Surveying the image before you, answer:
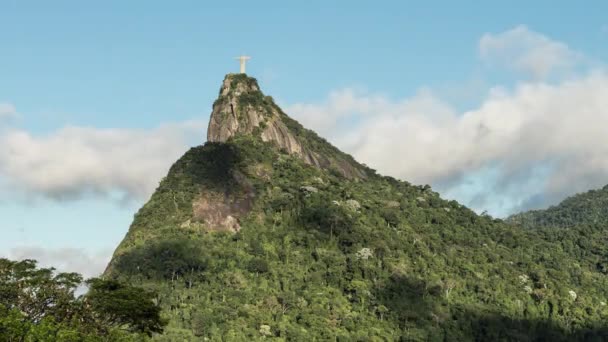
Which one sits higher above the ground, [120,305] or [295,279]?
[295,279]

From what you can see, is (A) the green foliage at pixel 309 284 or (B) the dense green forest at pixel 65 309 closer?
(B) the dense green forest at pixel 65 309

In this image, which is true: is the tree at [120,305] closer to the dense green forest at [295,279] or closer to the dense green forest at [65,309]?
the dense green forest at [65,309]

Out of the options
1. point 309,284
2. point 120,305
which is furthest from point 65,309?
point 309,284

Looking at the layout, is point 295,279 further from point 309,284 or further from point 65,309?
point 65,309

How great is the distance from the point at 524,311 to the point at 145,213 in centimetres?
9570

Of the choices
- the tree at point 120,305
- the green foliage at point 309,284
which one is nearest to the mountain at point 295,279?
the green foliage at point 309,284

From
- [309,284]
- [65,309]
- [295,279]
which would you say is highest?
[295,279]

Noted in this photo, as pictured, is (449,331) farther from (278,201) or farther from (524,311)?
(278,201)

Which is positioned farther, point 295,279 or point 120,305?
point 295,279

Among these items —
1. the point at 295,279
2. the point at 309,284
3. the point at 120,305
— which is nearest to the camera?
the point at 120,305

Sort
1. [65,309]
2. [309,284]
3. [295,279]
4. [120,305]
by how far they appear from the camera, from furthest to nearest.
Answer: [295,279] → [309,284] → [120,305] → [65,309]

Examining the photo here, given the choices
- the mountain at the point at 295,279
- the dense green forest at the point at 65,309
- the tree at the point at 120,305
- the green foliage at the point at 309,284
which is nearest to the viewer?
the dense green forest at the point at 65,309

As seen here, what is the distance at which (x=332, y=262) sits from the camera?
180375mm

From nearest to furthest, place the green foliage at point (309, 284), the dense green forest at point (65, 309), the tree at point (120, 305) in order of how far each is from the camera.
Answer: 1. the dense green forest at point (65, 309)
2. the tree at point (120, 305)
3. the green foliage at point (309, 284)
